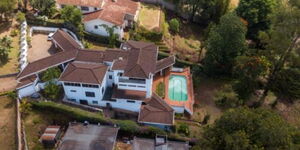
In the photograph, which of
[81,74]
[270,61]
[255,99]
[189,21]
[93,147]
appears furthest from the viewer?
[189,21]

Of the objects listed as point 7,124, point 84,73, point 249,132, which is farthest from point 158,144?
point 7,124

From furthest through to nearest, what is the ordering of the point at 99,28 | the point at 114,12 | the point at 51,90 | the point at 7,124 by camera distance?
the point at 114,12 → the point at 99,28 → the point at 51,90 → the point at 7,124

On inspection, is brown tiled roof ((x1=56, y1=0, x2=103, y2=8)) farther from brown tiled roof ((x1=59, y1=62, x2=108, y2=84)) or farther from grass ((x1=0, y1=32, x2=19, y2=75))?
brown tiled roof ((x1=59, y1=62, x2=108, y2=84))

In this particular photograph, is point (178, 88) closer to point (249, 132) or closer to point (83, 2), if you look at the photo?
point (249, 132)

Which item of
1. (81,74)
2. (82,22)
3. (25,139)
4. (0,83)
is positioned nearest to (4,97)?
(0,83)

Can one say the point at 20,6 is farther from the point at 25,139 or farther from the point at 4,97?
the point at 25,139

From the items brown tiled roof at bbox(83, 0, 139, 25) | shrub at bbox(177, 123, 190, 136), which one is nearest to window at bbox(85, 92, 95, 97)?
shrub at bbox(177, 123, 190, 136)
